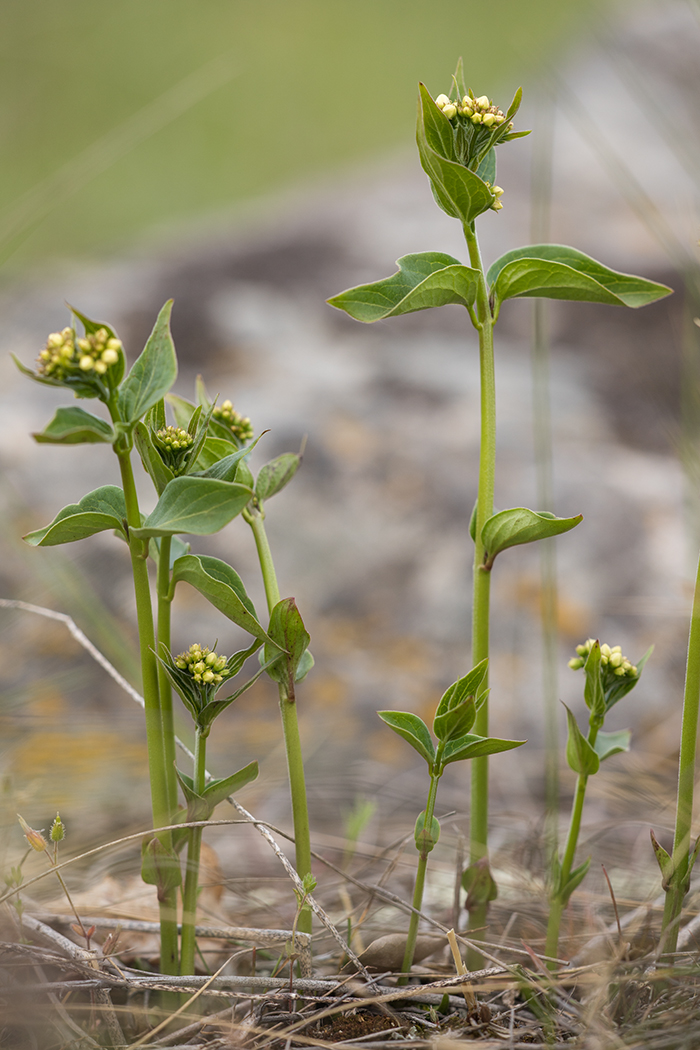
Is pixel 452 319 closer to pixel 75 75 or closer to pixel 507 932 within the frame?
pixel 507 932

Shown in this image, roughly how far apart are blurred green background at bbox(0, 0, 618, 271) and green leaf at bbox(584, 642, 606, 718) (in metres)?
3.88

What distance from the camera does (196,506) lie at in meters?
0.48

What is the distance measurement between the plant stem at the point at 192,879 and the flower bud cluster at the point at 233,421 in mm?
239

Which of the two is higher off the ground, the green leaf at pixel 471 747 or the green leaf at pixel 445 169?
the green leaf at pixel 445 169

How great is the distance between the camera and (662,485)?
5.11ft

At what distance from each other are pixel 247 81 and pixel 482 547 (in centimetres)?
574

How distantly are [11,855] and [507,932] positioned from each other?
0.49 metres

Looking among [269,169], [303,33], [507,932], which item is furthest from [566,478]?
[303,33]

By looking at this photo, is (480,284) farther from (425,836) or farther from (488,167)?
A: (425,836)

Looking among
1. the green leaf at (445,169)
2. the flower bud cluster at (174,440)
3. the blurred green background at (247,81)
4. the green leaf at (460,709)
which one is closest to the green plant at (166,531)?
the flower bud cluster at (174,440)

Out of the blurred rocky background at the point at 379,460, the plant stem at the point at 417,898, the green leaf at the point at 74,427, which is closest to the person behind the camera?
the green leaf at the point at 74,427

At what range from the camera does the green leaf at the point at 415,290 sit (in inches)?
20.5

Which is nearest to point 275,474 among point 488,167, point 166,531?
point 166,531

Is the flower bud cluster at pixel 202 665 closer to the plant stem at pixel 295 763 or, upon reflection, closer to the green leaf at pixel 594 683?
the plant stem at pixel 295 763
